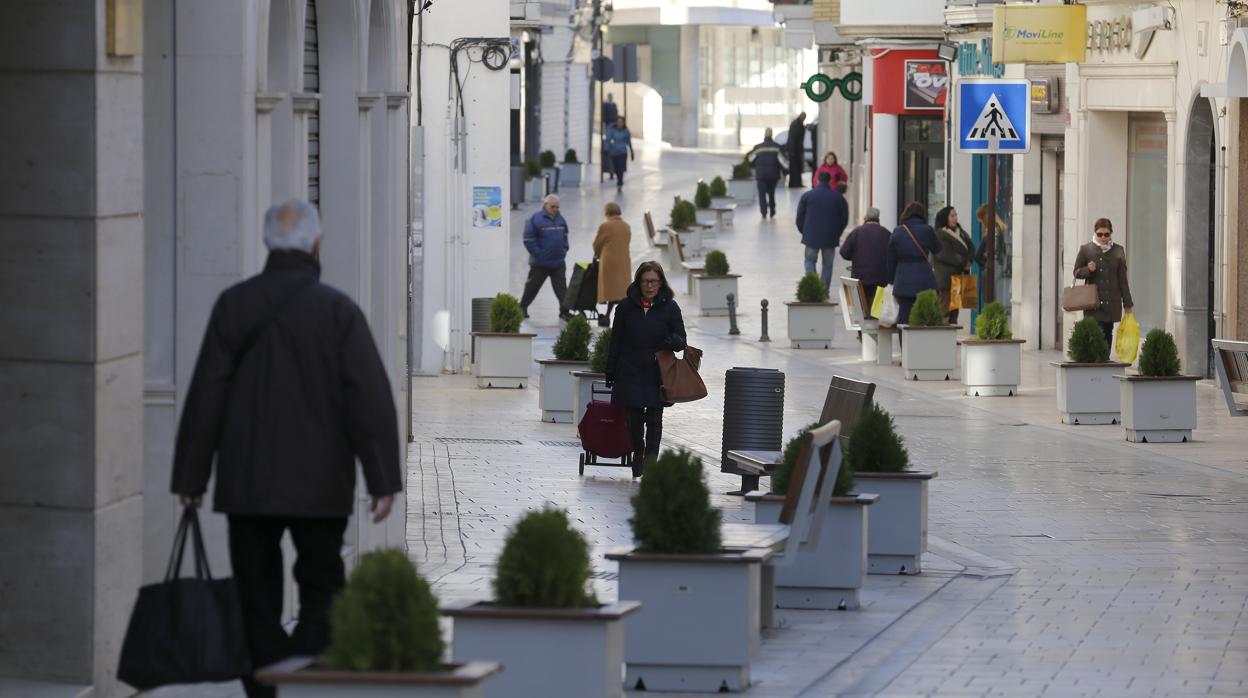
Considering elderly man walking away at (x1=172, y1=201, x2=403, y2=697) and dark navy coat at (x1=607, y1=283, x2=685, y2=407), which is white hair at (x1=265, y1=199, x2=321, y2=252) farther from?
dark navy coat at (x1=607, y1=283, x2=685, y2=407)

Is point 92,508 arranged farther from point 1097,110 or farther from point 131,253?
point 1097,110

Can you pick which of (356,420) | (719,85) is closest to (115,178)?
(356,420)

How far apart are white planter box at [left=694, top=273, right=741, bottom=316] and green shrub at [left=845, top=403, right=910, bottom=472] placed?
1873 cm

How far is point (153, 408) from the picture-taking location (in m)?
9.36

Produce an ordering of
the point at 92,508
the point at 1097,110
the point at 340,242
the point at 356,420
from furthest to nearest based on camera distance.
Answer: the point at 1097,110, the point at 340,242, the point at 92,508, the point at 356,420

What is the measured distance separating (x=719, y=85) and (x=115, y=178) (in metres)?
82.7

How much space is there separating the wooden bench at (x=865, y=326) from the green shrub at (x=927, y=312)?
117 cm

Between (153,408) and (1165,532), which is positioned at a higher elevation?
(153,408)

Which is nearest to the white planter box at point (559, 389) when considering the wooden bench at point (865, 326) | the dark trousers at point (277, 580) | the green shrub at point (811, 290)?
the wooden bench at point (865, 326)

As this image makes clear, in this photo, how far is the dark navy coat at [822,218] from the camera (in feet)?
109

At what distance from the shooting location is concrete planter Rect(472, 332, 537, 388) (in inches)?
893

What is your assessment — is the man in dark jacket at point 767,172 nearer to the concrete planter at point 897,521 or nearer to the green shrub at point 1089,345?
the green shrub at point 1089,345

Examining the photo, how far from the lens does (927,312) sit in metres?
23.5

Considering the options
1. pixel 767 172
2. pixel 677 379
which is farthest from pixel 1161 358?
pixel 767 172
